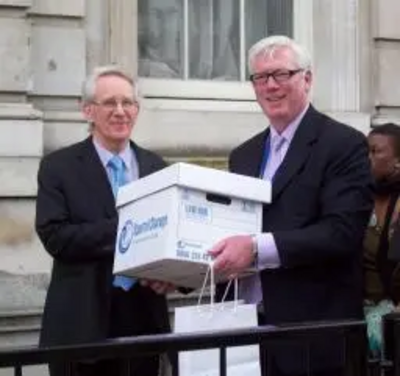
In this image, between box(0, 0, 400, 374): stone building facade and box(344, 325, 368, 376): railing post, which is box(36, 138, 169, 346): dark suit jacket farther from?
box(0, 0, 400, 374): stone building facade

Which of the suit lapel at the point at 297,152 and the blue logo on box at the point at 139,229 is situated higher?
the suit lapel at the point at 297,152

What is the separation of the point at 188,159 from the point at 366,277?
2.66m

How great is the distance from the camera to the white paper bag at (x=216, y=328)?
2.76 metres

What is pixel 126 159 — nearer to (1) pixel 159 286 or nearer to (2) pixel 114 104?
(2) pixel 114 104

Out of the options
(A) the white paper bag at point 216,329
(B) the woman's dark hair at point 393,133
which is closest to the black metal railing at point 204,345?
(A) the white paper bag at point 216,329

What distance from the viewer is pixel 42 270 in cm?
582

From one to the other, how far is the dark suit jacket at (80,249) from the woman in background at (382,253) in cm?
75

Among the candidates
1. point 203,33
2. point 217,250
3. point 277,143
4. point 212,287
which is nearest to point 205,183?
point 217,250

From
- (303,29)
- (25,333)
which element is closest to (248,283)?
(25,333)

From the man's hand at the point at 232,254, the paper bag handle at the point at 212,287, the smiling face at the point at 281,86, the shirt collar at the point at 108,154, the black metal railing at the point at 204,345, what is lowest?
the black metal railing at the point at 204,345

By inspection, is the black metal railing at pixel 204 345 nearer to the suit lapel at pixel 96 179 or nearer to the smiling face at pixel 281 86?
the smiling face at pixel 281 86

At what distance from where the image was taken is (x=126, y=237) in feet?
10.5

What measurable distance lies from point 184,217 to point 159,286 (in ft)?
1.63

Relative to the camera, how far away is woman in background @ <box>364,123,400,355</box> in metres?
3.82
